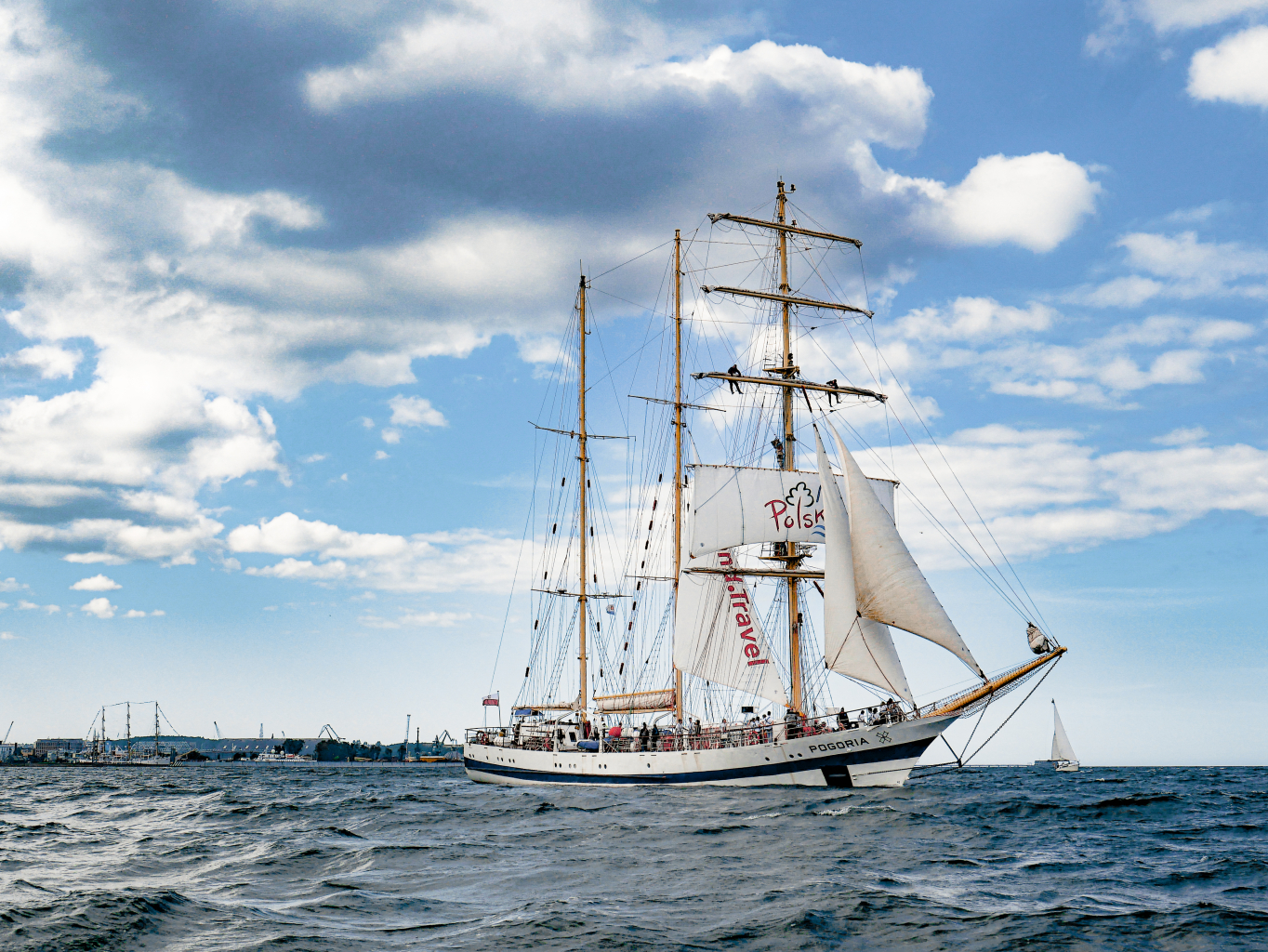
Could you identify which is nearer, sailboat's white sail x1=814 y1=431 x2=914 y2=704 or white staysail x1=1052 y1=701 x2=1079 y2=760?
sailboat's white sail x1=814 y1=431 x2=914 y2=704

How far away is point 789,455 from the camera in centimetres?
6700

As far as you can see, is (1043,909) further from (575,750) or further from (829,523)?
(575,750)

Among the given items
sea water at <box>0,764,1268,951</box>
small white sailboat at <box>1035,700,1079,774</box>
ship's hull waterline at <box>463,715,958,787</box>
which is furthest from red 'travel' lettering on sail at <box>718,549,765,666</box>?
small white sailboat at <box>1035,700,1079,774</box>

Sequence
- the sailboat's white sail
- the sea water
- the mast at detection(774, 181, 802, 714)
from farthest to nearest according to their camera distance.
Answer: the mast at detection(774, 181, 802, 714) < the sailboat's white sail < the sea water

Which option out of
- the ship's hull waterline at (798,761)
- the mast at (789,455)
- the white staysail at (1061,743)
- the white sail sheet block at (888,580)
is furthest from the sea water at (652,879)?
the white staysail at (1061,743)

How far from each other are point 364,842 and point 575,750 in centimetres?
3144

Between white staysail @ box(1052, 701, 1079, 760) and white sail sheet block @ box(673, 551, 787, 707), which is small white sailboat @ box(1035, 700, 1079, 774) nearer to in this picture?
white staysail @ box(1052, 701, 1079, 760)

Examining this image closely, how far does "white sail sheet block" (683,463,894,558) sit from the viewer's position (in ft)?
212

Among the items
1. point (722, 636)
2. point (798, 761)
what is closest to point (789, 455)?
point (722, 636)

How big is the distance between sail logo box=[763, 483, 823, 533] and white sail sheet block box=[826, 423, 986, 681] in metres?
13.6

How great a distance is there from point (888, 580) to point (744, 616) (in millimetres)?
16837

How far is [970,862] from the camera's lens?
83.3 feet

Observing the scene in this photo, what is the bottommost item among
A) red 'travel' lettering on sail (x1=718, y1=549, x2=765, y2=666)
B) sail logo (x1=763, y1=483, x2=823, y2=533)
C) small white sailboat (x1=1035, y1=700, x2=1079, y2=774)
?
small white sailboat (x1=1035, y1=700, x2=1079, y2=774)

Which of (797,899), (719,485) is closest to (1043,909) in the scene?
(797,899)
